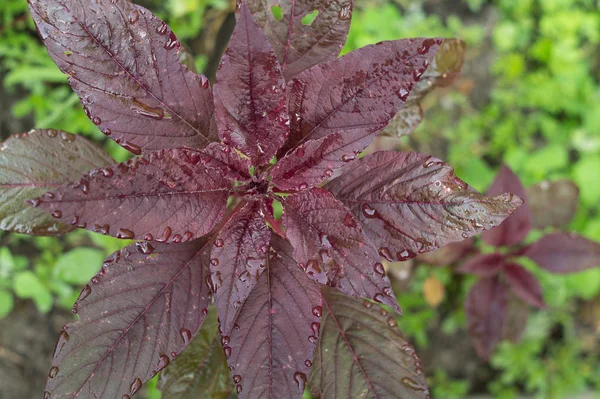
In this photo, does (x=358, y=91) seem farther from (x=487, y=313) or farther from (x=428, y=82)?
(x=487, y=313)

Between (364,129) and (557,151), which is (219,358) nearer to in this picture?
(364,129)

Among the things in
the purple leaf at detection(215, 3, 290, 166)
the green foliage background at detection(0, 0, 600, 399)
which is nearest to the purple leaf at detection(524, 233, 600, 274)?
the green foliage background at detection(0, 0, 600, 399)

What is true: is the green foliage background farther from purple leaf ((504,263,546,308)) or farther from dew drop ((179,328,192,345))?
dew drop ((179,328,192,345))

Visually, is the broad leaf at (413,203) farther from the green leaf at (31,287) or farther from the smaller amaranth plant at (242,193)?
the green leaf at (31,287)

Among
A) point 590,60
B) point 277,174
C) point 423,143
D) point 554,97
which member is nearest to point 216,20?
point 423,143

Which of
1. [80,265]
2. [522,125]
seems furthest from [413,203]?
[522,125]

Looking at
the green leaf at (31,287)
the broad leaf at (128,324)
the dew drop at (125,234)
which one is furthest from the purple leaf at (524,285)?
the green leaf at (31,287)
